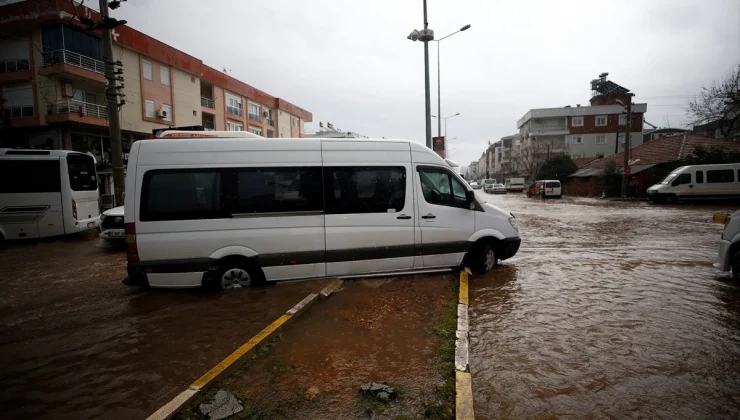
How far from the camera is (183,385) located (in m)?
3.13

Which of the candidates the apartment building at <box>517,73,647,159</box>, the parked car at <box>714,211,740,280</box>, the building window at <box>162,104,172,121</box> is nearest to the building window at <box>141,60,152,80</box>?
the building window at <box>162,104,172,121</box>

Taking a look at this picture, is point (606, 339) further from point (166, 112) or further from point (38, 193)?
point (166, 112)

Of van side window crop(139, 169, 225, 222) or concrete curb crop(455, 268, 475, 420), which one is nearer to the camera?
concrete curb crop(455, 268, 475, 420)

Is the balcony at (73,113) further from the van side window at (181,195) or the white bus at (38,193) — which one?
the van side window at (181,195)

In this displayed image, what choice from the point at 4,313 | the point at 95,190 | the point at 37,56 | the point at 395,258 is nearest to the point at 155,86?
the point at 37,56

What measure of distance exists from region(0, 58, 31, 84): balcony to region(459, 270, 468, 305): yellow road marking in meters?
28.4

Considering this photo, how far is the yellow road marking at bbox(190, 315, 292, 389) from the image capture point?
3010 mm

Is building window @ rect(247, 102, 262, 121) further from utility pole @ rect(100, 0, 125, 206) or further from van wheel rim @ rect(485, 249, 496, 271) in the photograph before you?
van wheel rim @ rect(485, 249, 496, 271)

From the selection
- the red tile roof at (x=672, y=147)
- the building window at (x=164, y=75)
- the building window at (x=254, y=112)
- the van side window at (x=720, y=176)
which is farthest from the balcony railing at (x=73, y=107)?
the red tile roof at (x=672, y=147)

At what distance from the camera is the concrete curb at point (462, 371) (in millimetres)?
2649

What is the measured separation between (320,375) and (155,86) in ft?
96.9

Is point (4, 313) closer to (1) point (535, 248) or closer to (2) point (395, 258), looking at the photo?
(2) point (395, 258)

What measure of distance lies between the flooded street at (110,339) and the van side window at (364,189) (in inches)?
54.8

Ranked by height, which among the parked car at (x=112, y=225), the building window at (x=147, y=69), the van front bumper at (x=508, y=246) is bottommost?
the van front bumper at (x=508, y=246)
